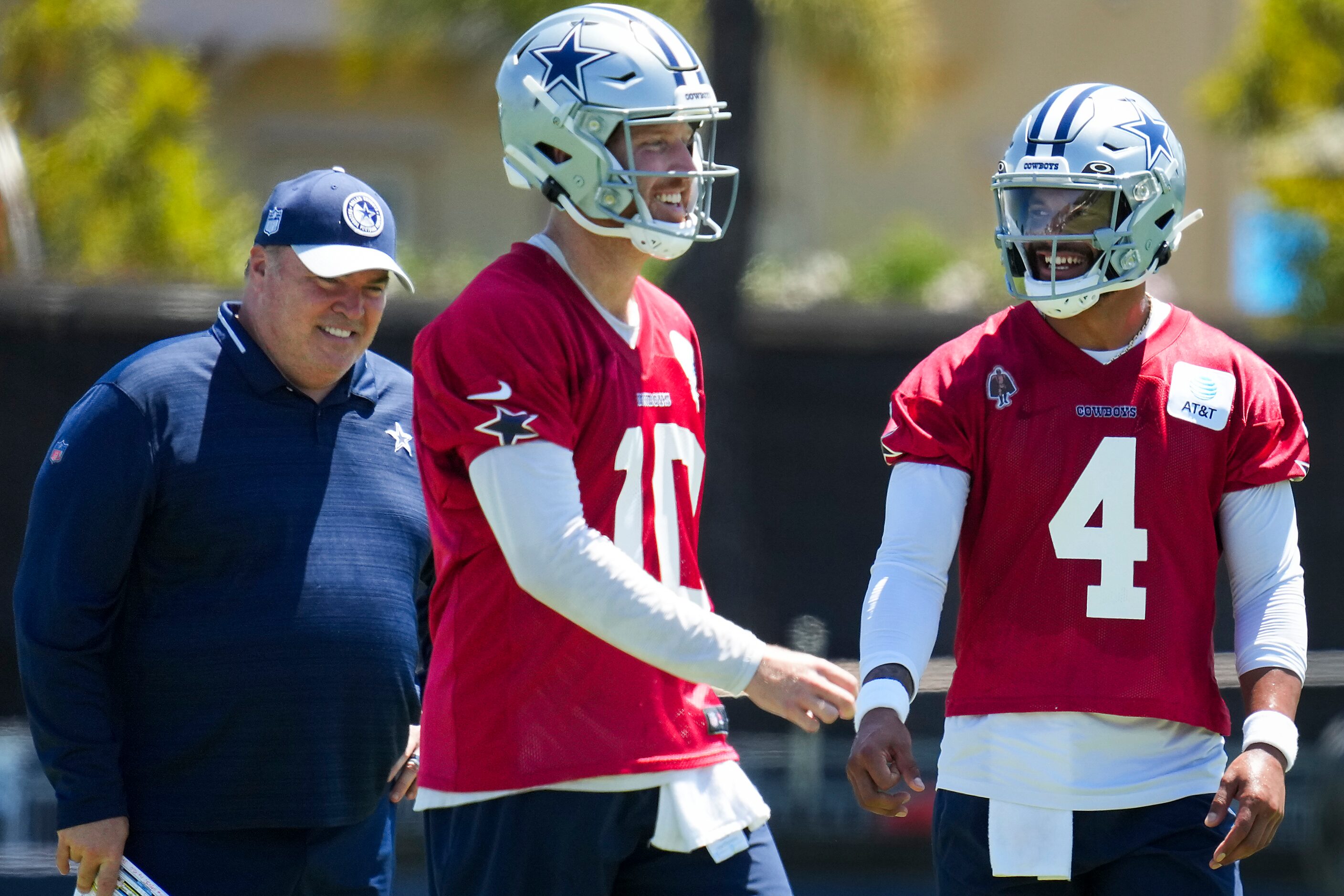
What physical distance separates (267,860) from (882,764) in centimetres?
136

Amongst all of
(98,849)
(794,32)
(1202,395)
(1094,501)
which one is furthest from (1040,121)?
(794,32)

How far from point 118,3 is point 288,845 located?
1381 cm

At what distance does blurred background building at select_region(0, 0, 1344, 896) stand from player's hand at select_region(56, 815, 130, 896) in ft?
12.6

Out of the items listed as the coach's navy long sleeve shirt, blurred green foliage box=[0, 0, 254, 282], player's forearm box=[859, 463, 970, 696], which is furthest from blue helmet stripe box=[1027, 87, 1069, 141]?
blurred green foliage box=[0, 0, 254, 282]

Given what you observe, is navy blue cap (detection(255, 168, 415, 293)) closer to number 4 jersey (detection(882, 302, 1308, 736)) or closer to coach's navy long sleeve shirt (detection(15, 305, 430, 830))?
coach's navy long sleeve shirt (detection(15, 305, 430, 830))

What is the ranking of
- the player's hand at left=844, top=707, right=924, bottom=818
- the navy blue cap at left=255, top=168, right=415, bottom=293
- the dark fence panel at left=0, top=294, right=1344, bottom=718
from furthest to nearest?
the dark fence panel at left=0, top=294, right=1344, bottom=718 < the navy blue cap at left=255, top=168, right=415, bottom=293 < the player's hand at left=844, top=707, right=924, bottom=818

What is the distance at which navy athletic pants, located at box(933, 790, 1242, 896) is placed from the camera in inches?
124

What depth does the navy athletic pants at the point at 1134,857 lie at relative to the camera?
10.4ft

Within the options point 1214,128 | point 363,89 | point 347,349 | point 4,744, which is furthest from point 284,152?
point 347,349

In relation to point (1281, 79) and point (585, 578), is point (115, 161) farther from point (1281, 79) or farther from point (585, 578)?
point (585, 578)

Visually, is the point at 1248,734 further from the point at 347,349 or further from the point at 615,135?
the point at 347,349

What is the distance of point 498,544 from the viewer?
9.78 ft

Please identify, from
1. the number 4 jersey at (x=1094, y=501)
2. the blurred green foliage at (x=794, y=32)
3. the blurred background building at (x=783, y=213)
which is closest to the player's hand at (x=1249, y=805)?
the number 4 jersey at (x=1094, y=501)

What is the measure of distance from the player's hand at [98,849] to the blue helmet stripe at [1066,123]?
2233 mm
